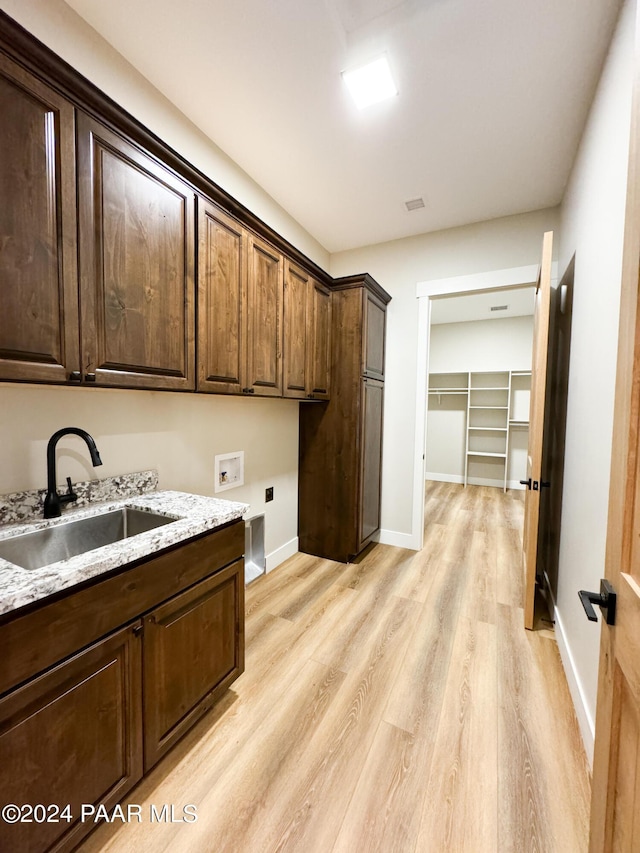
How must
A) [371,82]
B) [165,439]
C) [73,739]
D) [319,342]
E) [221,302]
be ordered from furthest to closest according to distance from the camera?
[319,342]
[165,439]
[221,302]
[371,82]
[73,739]

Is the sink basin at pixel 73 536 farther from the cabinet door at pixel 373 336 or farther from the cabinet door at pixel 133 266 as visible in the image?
the cabinet door at pixel 373 336

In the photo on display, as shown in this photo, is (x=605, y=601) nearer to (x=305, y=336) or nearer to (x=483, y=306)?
(x=305, y=336)

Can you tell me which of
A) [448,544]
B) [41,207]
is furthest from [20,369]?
[448,544]

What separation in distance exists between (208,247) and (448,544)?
10.6 feet

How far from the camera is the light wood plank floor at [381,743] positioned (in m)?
1.08

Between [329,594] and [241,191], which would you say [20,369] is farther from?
[329,594]

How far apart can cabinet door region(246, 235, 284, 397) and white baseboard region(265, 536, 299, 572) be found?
4.58 feet

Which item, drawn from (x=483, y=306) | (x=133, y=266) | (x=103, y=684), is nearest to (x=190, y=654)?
(x=103, y=684)

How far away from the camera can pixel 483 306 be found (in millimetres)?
4906

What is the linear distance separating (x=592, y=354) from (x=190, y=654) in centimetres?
213

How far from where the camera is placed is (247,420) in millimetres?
2482

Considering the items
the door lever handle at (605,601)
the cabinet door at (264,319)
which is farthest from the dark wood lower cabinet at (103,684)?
the door lever handle at (605,601)

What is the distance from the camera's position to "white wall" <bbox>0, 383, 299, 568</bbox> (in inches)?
51.8

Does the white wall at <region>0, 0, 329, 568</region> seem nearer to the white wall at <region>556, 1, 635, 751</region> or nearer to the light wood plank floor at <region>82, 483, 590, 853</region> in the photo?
the light wood plank floor at <region>82, 483, 590, 853</region>
